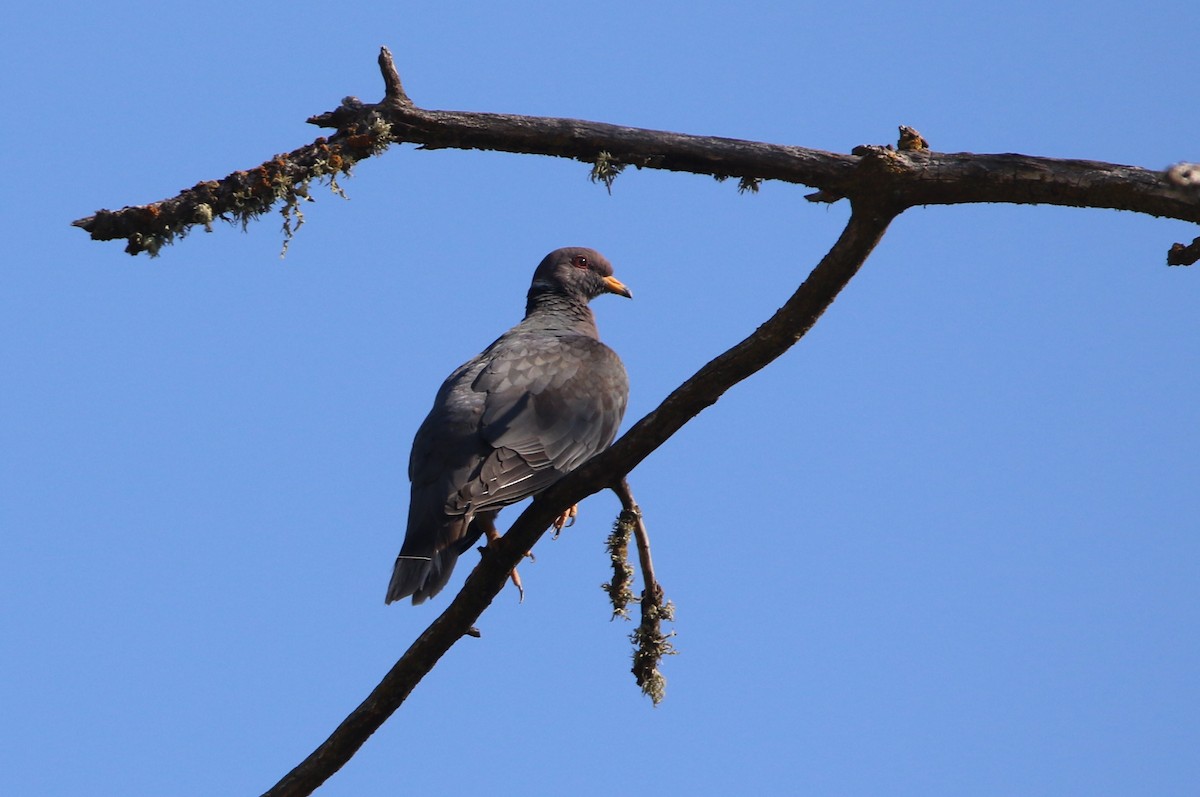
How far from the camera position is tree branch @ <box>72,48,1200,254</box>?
3834 mm

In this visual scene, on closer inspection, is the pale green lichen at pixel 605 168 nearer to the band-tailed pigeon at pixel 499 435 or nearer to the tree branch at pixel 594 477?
the tree branch at pixel 594 477

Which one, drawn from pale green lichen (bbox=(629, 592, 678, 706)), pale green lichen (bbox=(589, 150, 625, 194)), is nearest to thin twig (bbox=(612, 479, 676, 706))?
pale green lichen (bbox=(629, 592, 678, 706))

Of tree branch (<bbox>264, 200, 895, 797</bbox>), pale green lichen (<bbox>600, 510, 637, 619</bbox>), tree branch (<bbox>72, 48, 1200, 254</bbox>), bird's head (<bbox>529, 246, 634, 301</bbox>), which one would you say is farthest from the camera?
bird's head (<bbox>529, 246, 634, 301</bbox>)

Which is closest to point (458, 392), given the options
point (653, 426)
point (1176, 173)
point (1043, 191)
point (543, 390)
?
point (543, 390)

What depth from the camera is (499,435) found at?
5.77 m

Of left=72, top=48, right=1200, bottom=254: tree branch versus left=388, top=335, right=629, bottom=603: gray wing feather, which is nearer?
left=72, top=48, right=1200, bottom=254: tree branch

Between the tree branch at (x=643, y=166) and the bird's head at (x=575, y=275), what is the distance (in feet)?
11.4

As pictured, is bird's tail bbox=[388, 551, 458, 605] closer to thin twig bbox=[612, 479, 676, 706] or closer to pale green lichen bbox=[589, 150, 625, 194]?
thin twig bbox=[612, 479, 676, 706]

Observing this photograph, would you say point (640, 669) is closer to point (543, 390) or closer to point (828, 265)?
point (543, 390)

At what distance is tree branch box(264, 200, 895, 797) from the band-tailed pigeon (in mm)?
522

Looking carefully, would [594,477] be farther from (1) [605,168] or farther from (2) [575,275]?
(2) [575,275]

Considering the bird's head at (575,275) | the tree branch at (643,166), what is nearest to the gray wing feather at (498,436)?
the bird's head at (575,275)

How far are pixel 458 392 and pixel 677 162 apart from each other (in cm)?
207

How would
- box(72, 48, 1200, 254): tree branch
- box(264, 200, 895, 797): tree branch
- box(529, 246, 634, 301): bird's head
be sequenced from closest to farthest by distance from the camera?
box(72, 48, 1200, 254): tree branch < box(264, 200, 895, 797): tree branch < box(529, 246, 634, 301): bird's head
